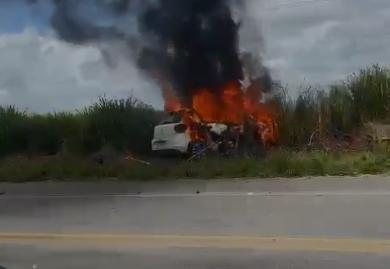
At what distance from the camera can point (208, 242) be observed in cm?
852

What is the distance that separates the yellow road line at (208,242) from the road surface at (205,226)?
11 mm

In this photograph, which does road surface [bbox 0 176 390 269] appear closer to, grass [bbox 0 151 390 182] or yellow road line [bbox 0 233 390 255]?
yellow road line [bbox 0 233 390 255]

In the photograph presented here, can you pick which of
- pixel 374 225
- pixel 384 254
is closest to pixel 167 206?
pixel 374 225

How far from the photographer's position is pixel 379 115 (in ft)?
76.8

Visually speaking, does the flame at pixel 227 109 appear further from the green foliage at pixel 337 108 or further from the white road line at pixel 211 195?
the white road line at pixel 211 195

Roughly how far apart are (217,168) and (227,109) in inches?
185

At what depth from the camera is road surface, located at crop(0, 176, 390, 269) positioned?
7.64 metres

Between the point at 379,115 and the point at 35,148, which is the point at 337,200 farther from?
the point at 35,148

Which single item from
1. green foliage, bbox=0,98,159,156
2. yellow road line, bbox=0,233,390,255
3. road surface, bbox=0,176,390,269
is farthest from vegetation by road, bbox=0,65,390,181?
yellow road line, bbox=0,233,390,255

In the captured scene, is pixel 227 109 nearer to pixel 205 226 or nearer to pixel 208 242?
pixel 205 226

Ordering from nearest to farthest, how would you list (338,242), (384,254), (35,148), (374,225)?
(384,254) → (338,242) → (374,225) → (35,148)

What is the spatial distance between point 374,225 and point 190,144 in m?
12.6

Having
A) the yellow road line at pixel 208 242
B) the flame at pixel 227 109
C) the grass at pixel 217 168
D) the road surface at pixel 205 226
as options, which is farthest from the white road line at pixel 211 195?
the flame at pixel 227 109

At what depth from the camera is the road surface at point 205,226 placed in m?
7.64
